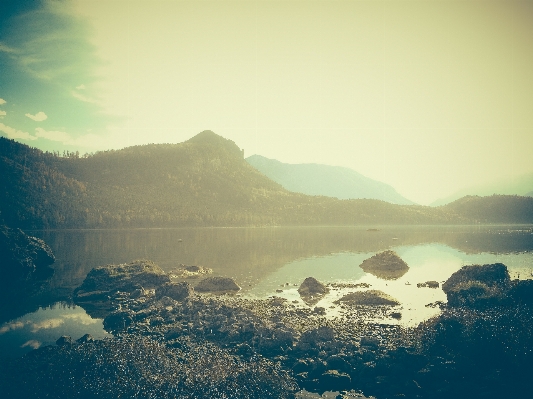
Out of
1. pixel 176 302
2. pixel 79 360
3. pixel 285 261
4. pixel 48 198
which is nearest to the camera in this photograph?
pixel 79 360

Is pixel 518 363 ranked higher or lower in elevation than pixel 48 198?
lower

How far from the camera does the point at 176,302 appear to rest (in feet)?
126

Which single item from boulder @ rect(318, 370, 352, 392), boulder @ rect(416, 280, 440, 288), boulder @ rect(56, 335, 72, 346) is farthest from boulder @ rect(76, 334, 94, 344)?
boulder @ rect(416, 280, 440, 288)

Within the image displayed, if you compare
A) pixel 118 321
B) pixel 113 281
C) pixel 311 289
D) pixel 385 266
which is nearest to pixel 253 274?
pixel 311 289

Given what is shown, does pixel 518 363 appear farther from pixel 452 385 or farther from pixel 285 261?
pixel 285 261

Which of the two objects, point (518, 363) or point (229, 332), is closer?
point (518, 363)

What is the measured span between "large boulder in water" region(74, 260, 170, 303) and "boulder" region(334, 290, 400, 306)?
2571cm

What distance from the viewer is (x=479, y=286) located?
121ft

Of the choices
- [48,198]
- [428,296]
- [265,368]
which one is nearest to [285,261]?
[428,296]

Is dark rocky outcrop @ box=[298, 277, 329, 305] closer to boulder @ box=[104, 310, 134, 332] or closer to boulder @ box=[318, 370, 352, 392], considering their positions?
boulder @ box=[318, 370, 352, 392]

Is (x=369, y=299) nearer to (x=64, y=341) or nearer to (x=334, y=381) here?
(x=334, y=381)

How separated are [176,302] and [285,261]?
3990cm

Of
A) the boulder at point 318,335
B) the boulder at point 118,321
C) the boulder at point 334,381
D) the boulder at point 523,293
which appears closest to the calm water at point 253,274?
the boulder at point 118,321

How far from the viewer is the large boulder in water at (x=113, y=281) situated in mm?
44759
